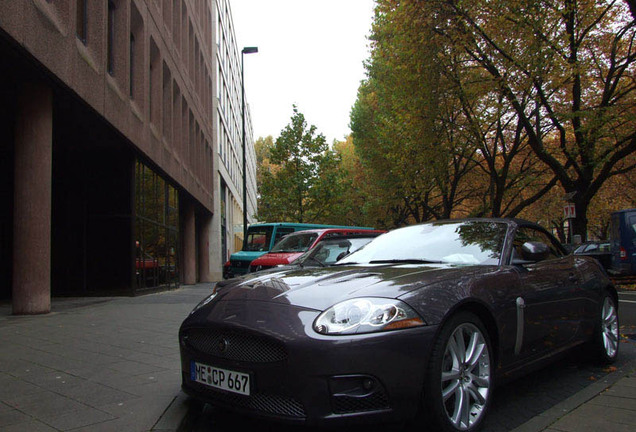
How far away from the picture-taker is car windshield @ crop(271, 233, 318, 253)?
1262cm

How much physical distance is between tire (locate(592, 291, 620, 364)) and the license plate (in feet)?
Result: 11.3

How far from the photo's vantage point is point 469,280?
315 centimetres

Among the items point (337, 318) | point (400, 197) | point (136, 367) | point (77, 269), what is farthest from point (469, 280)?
point (400, 197)

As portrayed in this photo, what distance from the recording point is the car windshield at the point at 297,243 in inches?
497

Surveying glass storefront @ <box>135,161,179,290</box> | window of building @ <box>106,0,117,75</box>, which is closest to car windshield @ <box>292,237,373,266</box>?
window of building @ <box>106,0,117,75</box>

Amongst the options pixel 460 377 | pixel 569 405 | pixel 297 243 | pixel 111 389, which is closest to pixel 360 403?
pixel 460 377

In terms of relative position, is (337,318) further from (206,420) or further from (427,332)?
(206,420)

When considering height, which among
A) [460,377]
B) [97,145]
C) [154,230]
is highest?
[97,145]

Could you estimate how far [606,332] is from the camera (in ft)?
15.5

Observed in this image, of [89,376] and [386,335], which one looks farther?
[89,376]

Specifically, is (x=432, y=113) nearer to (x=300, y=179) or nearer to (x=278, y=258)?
(x=278, y=258)

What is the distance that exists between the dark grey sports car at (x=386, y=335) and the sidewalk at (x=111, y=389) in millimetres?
367

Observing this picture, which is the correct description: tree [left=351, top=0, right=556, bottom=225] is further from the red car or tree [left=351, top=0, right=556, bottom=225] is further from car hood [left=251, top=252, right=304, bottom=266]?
car hood [left=251, top=252, right=304, bottom=266]

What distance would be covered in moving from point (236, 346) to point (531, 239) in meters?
2.83
